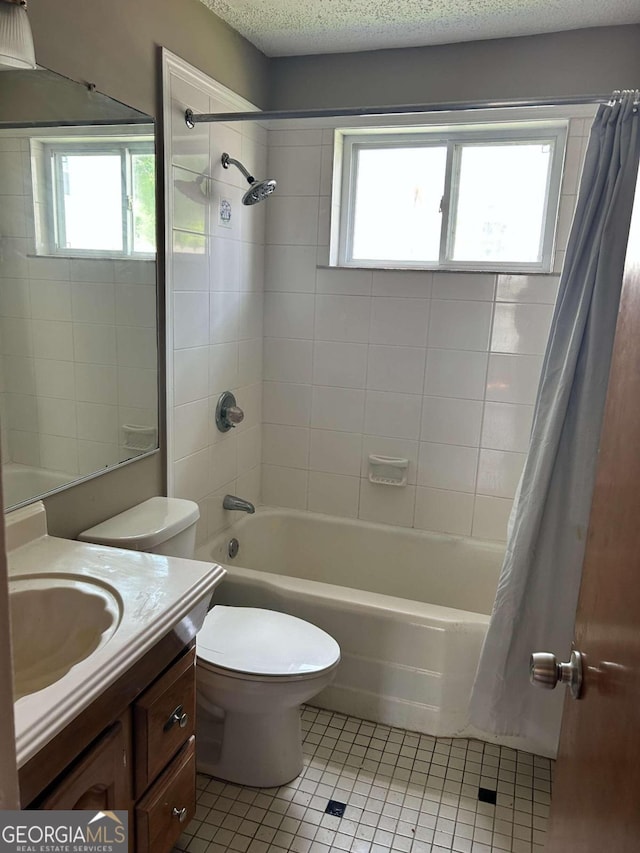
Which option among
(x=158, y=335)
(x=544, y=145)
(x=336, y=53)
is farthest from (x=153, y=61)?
(x=544, y=145)

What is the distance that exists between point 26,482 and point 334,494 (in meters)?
1.59

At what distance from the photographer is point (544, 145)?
2.46 meters

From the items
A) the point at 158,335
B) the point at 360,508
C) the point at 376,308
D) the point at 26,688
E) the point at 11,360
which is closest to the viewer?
the point at 26,688

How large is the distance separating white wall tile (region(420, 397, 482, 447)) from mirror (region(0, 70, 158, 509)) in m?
1.21

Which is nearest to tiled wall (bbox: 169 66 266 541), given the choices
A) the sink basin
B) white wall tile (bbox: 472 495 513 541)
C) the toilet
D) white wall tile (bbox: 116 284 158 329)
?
white wall tile (bbox: 116 284 158 329)

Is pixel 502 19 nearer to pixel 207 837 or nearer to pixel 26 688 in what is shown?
pixel 26 688

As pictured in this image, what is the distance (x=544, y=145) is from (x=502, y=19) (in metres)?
0.50

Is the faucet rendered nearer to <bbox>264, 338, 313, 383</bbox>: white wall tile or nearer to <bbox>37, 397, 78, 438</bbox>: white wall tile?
<bbox>264, 338, 313, 383</bbox>: white wall tile

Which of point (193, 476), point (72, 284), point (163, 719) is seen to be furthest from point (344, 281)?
point (163, 719)

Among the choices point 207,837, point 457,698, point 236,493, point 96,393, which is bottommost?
point 207,837

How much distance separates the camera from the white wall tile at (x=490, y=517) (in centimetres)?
267

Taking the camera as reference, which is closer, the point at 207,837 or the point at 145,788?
the point at 145,788

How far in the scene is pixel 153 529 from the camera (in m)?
1.77

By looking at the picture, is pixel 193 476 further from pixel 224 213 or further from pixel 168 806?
pixel 168 806
